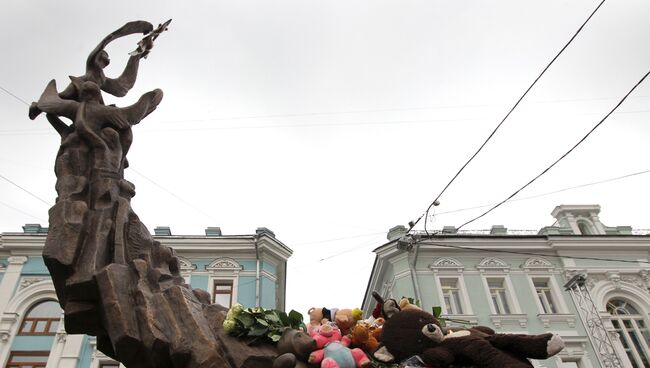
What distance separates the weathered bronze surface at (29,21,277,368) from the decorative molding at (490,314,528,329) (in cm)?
1303

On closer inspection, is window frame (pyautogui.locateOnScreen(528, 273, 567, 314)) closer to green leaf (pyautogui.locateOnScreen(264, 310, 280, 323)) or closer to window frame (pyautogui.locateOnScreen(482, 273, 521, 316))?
window frame (pyautogui.locateOnScreen(482, 273, 521, 316))

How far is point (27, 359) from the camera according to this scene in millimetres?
13648

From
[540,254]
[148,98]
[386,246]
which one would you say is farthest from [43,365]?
[540,254]

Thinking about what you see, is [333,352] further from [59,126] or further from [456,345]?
[59,126]

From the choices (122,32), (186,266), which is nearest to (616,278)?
(186,266)

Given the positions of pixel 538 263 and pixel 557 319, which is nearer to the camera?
A: pixel 557 319

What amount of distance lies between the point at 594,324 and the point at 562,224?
A: 435 centimetres

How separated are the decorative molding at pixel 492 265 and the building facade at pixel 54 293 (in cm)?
653

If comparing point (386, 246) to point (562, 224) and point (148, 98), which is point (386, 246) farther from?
point (148, 98)

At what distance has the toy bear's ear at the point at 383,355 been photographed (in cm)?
340

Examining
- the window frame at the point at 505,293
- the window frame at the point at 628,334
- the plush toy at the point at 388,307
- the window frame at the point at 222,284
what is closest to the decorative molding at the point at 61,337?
the window frame at the point at 222,284

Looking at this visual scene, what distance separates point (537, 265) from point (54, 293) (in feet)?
50.6

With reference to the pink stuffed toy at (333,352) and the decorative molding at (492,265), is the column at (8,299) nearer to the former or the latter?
the pink stuffed toy at (333,352)

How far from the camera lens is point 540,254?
16.9 meters
